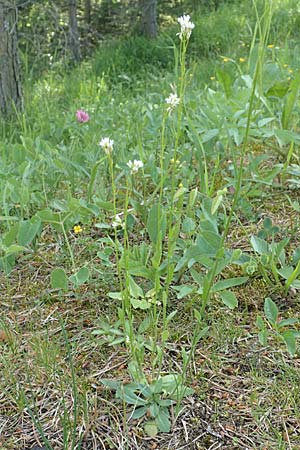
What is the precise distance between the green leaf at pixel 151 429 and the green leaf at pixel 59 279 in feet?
1.60

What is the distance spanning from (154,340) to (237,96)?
1253mm

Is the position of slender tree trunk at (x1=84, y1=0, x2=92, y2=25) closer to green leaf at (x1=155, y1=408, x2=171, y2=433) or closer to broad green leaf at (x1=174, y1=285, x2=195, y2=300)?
broad green leaf at (x1=174, y1=285, x2=195, y2=300)

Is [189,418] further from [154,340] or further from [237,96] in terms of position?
[237,96]

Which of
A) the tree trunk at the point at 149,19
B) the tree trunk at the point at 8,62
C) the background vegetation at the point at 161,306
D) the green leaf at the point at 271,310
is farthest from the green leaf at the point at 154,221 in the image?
the tree trunk at the point at 149,19

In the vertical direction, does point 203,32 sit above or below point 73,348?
below

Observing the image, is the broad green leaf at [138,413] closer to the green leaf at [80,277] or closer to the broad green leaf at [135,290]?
the broad green leaf at [135,290]

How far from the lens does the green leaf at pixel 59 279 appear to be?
146 centimetres

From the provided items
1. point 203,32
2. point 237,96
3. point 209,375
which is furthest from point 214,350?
point 203,32

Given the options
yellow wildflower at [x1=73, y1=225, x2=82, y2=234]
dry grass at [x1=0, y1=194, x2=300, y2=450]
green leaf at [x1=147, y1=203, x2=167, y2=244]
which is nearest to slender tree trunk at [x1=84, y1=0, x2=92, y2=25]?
yellow wildflower at [x1=73, y1=225, x2=82, y2=234]

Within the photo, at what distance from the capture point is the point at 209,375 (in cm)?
130

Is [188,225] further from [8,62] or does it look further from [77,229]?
[8,62]

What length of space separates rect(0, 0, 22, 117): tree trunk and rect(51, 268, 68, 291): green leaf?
Result: 301 cm

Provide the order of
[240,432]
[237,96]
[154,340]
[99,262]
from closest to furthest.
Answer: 1. [240,432]
2. [154,340]
3. [99,262]
4. [237,96]

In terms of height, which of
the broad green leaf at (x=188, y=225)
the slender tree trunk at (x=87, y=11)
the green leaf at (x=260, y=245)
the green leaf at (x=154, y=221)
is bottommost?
the slender tree trunk at (x=87, y=11)
